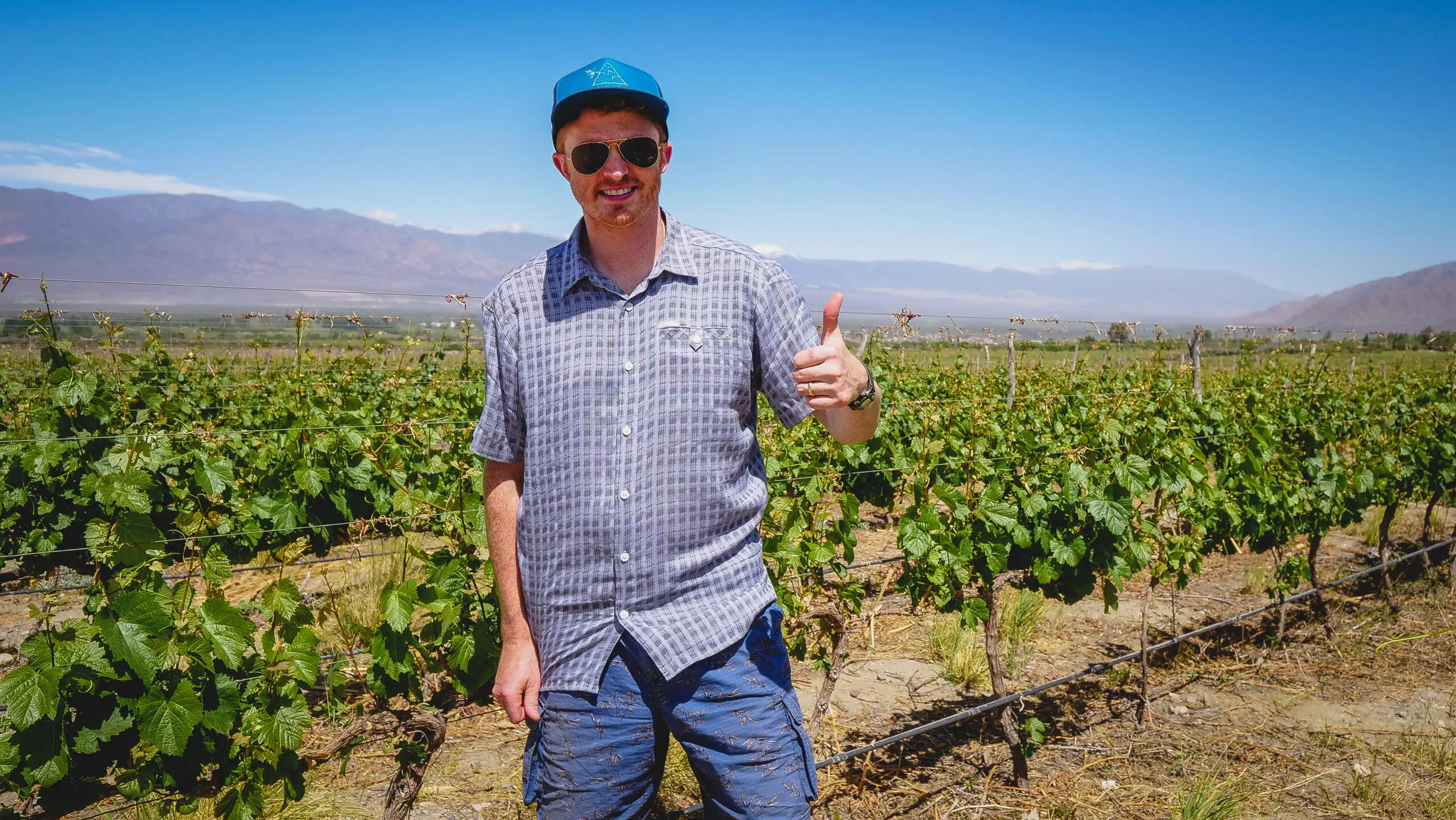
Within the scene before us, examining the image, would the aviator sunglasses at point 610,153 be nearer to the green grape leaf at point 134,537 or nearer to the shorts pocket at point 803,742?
the shorts pocket at point 803,742

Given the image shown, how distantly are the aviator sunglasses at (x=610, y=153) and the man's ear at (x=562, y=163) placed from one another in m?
0.05

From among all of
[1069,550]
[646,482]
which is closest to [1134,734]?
[1069,550]

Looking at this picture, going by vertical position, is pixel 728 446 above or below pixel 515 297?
below

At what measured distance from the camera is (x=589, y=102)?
4.80 ft

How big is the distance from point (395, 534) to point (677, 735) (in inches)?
157

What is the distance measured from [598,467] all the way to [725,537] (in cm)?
27

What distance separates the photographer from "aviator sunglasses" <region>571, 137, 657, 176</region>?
4.78 ft

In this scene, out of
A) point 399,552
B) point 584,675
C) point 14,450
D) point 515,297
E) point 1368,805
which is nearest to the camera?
point 584,675

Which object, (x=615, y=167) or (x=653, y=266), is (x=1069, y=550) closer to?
(x=653, y=266)

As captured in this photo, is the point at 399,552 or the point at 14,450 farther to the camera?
the point at 399,552

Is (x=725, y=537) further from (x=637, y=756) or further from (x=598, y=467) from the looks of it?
(x=637, y=756)

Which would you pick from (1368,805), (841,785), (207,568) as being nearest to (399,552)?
(207,568)

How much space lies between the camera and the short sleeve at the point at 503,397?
159 centimetres

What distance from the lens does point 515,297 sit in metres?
1.58
